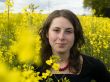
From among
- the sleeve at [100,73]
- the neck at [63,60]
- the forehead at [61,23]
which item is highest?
the forehead at [61,23]

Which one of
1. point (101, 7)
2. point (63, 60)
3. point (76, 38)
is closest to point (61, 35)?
point (63, 60)

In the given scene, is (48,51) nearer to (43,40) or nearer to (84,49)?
(43,40)

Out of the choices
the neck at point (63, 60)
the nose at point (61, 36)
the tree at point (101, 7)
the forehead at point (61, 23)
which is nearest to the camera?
the nose at point (61, 36)

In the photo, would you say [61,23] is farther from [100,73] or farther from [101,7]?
[101,7]

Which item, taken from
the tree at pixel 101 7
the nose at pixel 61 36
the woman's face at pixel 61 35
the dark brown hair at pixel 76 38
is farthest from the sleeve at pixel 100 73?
the tree at pixel 101 7

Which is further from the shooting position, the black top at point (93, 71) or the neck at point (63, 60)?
the black top at point (93, 71)

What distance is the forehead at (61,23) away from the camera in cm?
213

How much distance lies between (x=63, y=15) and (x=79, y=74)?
42 cm

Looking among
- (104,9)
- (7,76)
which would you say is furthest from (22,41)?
(104,9)

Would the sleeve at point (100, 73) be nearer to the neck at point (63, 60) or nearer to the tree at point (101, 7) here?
the neck at point (63, 60)

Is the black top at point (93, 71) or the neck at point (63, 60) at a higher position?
the neck at point (63, 60)

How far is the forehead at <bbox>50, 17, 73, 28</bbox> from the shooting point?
2133mm

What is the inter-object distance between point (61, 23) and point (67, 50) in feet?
0.61

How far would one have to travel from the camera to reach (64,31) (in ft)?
6.74
